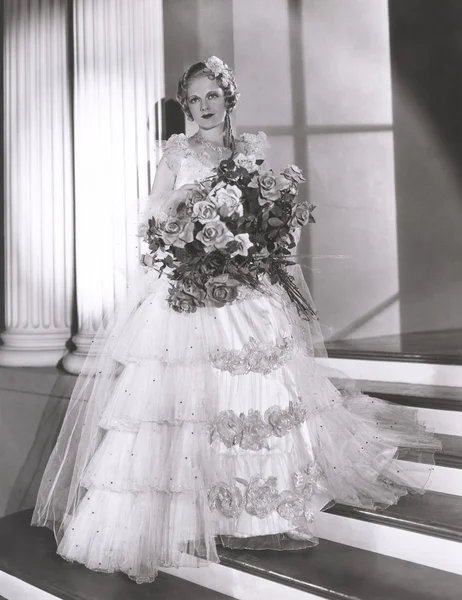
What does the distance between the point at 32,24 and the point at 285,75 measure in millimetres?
2351

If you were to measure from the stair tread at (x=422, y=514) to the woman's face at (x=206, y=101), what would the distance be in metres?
2.02

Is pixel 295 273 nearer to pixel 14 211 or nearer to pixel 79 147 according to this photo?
pixel 79 147

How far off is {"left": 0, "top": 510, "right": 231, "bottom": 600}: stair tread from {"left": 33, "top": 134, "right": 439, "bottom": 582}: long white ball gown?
9cm

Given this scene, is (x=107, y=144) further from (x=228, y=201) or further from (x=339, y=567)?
(x=339, y=567)

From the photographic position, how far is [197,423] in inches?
106

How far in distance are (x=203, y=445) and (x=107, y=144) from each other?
2.63 meters

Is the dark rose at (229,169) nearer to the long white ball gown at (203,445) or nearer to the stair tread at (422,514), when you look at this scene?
the long white ball gown at (203,445)

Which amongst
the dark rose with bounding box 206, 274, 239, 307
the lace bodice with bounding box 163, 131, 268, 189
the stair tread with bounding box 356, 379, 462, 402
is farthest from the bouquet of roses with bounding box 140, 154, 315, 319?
the stair tread with bounding box 356, 379, 462, 402

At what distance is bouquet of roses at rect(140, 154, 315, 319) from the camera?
2699mm

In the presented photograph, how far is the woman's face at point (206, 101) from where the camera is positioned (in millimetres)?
3309

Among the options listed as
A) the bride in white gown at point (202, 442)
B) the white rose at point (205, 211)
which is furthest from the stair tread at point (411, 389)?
the white rose at point (205, 211)

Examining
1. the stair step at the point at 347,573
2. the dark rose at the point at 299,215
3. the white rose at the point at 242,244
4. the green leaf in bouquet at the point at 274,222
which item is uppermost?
the dark rose at the point at 299,215

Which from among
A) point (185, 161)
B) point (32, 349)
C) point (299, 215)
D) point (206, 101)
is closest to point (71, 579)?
point (299, 215)

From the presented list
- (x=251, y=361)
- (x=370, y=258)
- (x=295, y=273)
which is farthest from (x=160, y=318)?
(x=370, y=258)
